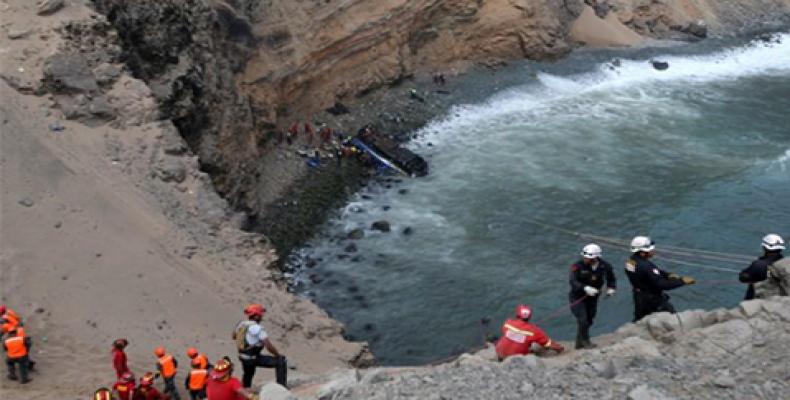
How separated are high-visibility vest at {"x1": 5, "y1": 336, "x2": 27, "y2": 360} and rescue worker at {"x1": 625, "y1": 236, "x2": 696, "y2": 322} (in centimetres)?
971

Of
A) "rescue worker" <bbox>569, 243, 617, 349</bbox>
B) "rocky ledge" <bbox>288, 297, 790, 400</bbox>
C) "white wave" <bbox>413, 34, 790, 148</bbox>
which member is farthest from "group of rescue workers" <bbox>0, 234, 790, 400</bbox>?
"white wave" <bbox>413, 34, 790, 148</bbox>

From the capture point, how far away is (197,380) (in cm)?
1238

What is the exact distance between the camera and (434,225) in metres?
26.2

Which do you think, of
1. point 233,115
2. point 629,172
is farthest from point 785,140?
point 233,115

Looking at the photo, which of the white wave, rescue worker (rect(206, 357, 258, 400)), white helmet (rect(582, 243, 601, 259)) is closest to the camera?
rescue worker (rect(206, 357, 258, 400))

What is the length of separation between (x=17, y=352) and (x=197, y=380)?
297 cm

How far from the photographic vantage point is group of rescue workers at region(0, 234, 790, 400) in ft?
37.5

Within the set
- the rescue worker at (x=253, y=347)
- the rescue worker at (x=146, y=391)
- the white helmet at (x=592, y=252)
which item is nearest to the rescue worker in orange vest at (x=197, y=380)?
the rescue worker at (x=146, y=391)

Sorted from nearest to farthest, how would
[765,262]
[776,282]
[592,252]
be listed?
[592,252] → [776,282] → [765,262]

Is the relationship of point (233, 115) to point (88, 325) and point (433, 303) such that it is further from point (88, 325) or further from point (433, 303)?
point (88, 325)

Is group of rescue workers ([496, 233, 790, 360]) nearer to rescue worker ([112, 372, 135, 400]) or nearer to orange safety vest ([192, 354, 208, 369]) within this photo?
orange safety vest ([192, 354, 208, 369])

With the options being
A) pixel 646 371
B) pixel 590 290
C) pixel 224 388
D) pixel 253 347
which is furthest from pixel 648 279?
pixel 224 388

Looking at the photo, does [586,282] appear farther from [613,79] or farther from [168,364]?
[613,79]

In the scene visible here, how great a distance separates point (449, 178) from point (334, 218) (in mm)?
5033
